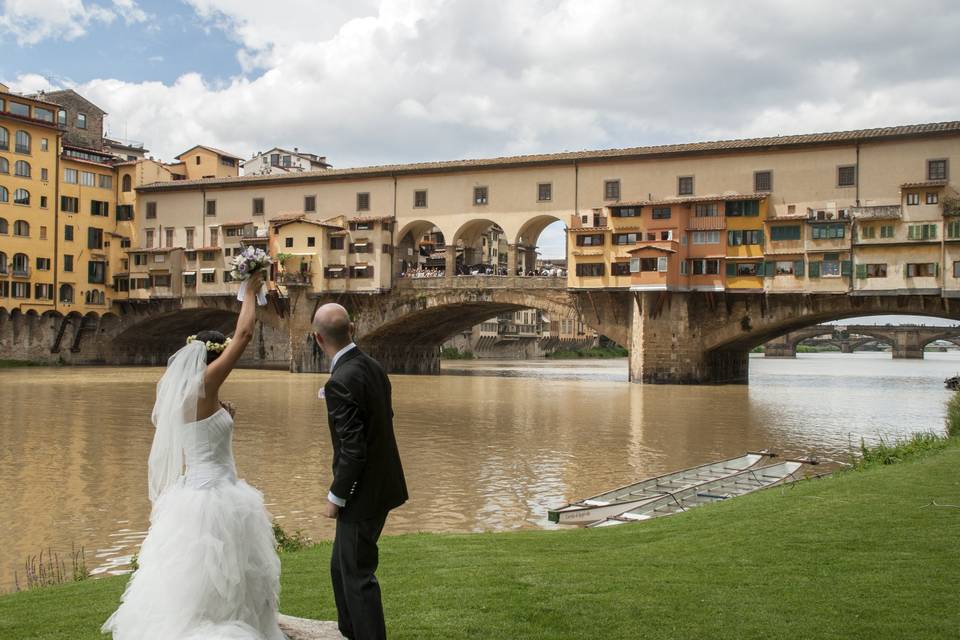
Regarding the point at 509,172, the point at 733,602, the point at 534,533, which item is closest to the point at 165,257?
the point at 509,172

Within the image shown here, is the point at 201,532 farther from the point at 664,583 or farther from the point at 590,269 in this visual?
the point at 590,269

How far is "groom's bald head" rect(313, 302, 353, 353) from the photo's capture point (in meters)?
5.84

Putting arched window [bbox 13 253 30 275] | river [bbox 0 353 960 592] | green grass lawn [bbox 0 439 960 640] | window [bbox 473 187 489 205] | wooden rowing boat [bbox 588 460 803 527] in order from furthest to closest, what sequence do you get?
1. arched window [bbox 13 253 30 275]
2. window [bbox 473 187 489 205]
3. river [bbox 0 353 960 592]
4. wooden rowing boat [bbox 588 460 803 527]
5. green grass lawn [bbox 0 439 960 640]

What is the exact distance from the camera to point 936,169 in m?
46.9

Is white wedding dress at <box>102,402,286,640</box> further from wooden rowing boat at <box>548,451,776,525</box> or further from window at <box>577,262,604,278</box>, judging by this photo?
window at <box>577,262,604,278</box>

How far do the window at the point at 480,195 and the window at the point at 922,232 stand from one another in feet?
78.9

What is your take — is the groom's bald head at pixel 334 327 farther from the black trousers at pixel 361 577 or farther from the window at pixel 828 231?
the window at pixel 828 231

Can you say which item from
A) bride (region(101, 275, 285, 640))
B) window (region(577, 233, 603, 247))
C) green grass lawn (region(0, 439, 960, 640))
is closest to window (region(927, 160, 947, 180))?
window (region(577, 233, 603, 247))

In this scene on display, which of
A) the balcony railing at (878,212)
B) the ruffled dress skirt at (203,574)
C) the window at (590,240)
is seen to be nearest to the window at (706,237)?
the window at (590,240)

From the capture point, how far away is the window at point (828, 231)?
48438 millimetres

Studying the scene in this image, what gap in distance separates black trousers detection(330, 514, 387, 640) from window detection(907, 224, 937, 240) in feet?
153

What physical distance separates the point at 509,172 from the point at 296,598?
2012 inches

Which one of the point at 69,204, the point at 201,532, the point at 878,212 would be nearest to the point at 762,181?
the point at 878,212

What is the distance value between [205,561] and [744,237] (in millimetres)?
48177
